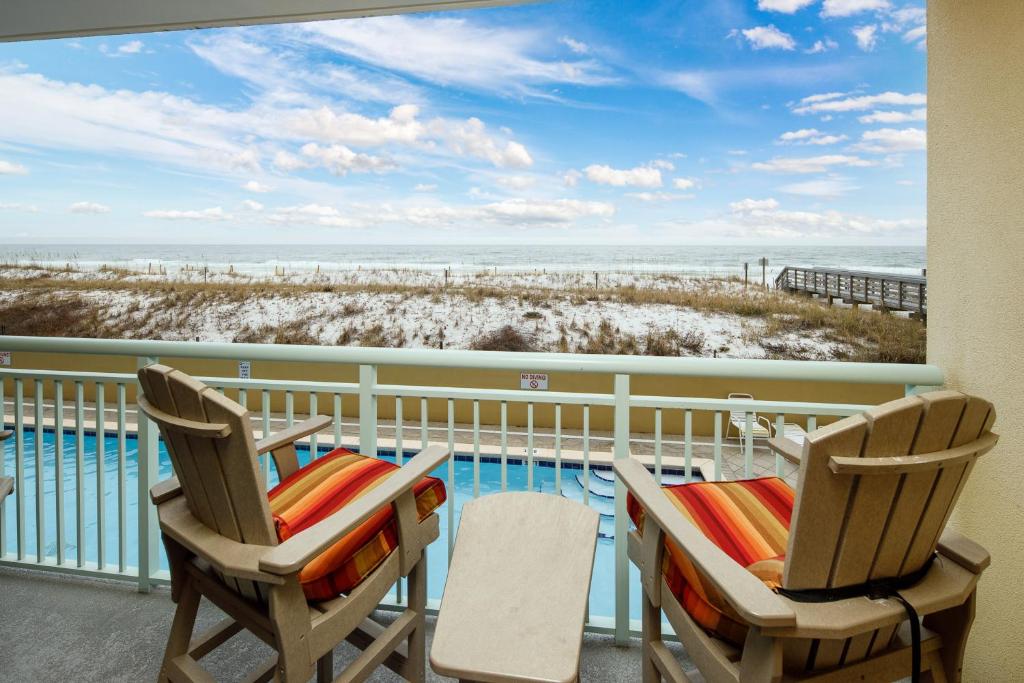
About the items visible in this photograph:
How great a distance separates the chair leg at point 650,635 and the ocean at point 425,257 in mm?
4202

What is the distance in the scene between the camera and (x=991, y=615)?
1.48 meters

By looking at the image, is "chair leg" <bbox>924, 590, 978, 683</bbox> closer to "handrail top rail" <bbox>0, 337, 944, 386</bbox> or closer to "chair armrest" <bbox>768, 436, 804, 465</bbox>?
"chair armrest" <bbox>768, 436, 804, 465</bbox>

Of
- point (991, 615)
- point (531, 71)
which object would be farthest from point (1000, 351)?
point (531, 71)

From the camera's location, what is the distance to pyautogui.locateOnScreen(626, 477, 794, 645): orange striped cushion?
1.00 meters

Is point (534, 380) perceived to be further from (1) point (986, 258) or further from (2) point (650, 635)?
(1) point (986, 258)

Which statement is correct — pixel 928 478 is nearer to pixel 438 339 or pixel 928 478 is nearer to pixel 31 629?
pixel 31 629

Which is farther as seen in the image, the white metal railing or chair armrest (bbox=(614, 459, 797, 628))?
the white metal railing

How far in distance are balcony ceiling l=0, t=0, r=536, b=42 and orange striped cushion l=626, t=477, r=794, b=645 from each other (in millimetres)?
2069

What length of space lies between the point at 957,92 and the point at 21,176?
705cm

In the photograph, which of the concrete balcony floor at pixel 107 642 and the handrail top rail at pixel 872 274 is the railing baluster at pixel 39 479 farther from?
the handrail top rail at pixel 872 274

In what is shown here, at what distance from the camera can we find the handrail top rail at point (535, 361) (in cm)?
155

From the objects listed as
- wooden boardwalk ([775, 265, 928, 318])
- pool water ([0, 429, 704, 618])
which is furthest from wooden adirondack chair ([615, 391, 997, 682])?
wooden boardwalk ([775, 265, 928, 318])

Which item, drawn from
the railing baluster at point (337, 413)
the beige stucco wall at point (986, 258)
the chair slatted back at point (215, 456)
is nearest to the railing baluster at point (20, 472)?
the railing baluster at point (337, 413)

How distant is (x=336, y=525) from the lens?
3.47 feet
